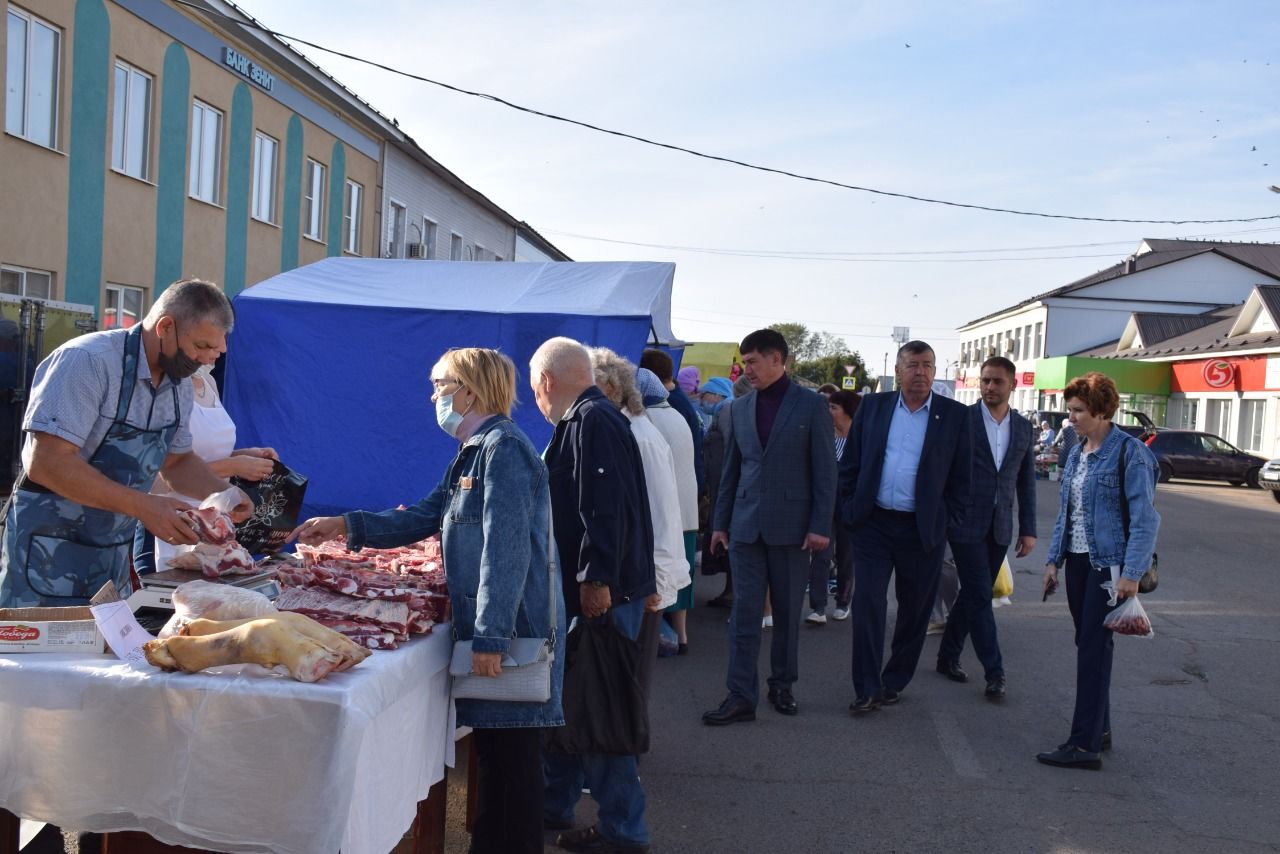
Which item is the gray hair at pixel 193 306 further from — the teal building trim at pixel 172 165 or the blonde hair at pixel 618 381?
the teal building trim at pixel 172 165

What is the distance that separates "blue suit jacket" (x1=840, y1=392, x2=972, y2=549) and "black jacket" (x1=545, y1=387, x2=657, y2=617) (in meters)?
2.25

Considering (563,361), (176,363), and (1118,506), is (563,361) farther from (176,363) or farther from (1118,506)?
(1118,506)

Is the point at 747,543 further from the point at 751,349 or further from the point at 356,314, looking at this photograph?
the point at 356,314

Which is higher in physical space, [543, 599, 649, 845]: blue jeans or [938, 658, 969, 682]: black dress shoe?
[543, 599, 649, 845]: blue jeans

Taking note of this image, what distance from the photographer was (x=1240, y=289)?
64.5 m

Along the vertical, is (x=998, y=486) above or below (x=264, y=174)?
below

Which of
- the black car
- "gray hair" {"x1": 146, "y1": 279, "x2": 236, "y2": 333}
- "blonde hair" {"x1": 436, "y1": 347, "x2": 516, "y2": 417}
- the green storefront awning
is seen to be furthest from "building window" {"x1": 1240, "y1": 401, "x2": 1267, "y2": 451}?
"gray hair" {"x1": 146, "y1": 279, "x2": 236, "y2": 333}

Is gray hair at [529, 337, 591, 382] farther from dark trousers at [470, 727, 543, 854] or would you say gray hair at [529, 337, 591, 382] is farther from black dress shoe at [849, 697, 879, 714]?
black dress shoe at [849, 697, 879, 714]

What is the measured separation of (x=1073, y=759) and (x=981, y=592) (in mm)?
1546

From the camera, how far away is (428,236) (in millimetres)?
32938

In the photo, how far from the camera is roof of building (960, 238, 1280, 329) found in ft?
210

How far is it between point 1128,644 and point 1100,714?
11.0ft

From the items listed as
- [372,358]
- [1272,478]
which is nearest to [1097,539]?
[372,358]

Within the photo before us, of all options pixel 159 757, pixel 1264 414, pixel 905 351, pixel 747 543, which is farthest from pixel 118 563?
pixel 1264 414
